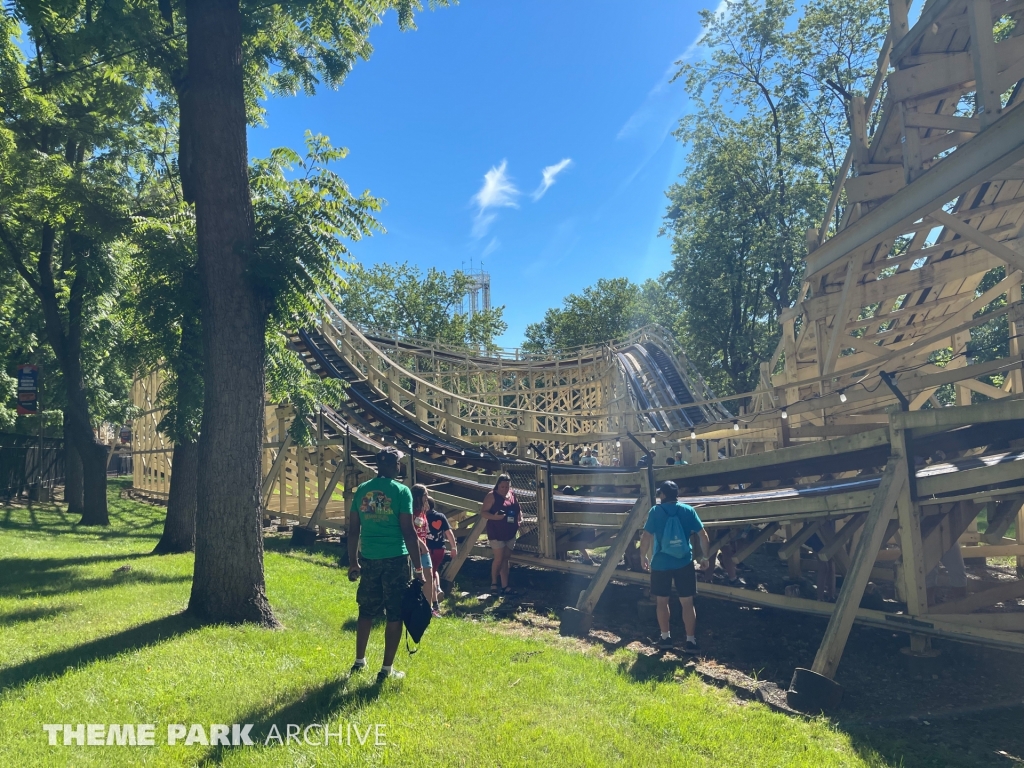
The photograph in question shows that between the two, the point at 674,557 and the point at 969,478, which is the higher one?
the point at 969,478

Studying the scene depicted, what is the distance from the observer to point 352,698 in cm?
413

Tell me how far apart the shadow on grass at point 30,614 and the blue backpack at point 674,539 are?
5955 millimetres

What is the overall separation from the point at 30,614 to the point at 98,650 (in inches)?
73.1

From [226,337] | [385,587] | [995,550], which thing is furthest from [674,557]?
[226,337]

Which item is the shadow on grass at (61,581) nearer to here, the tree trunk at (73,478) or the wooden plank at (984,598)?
the wooden plank at (984,598)

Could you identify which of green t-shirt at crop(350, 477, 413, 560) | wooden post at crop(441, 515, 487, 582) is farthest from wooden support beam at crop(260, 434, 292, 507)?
green t-shirt at crop(350, 477, 413, 560)

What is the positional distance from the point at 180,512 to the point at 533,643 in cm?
718

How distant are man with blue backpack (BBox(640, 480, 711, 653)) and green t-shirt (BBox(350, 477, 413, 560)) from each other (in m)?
2.45

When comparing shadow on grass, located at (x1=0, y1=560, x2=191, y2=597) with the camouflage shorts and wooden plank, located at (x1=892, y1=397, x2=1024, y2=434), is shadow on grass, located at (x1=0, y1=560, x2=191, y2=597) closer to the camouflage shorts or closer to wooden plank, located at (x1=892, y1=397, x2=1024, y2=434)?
the camouflage shorts

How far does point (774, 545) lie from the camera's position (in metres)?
10.5

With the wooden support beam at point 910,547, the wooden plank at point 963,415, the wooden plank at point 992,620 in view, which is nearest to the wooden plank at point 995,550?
the wooden plank at point 992,620

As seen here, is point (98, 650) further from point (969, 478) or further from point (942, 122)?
point (942, 122)

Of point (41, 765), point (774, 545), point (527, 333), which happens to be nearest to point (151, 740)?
point (41, 765)

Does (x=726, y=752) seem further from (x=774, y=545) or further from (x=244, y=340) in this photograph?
(x=774, y=545)
